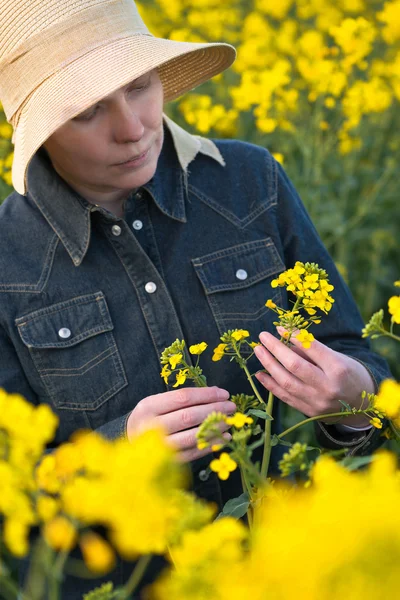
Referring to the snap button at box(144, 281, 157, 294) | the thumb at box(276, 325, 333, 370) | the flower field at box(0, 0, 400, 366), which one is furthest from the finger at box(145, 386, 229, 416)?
the flower field at box(0, 0, 400, 366)

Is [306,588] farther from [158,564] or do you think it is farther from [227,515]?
[158,564]

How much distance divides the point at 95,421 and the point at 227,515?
587 millimetres

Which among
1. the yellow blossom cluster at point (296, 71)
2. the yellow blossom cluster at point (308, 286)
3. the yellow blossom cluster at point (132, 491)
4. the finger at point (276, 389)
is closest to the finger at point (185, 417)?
the finger at point (276, 389)

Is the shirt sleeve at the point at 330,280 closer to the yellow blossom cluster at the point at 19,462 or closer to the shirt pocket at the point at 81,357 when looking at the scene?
the shirt pocket at the point at 81,357

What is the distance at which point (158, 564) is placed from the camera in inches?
64.3

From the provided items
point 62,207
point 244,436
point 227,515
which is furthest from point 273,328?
point 244,436

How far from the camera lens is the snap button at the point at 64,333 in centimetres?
155

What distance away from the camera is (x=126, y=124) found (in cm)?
134

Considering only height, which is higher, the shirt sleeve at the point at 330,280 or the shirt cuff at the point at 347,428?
the shirt sleeve at the point at 330,280

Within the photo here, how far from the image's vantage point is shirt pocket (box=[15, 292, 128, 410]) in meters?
1.55

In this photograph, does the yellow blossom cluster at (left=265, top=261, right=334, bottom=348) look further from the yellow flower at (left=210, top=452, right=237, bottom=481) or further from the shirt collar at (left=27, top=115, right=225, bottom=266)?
the shirt collar at (left=27, top=115, right=225, bottom=266)

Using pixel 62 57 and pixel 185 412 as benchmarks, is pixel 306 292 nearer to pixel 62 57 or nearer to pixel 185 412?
pixel 185 412

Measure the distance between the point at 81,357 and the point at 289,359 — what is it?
0.52m

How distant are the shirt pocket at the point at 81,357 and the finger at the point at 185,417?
0.36m
